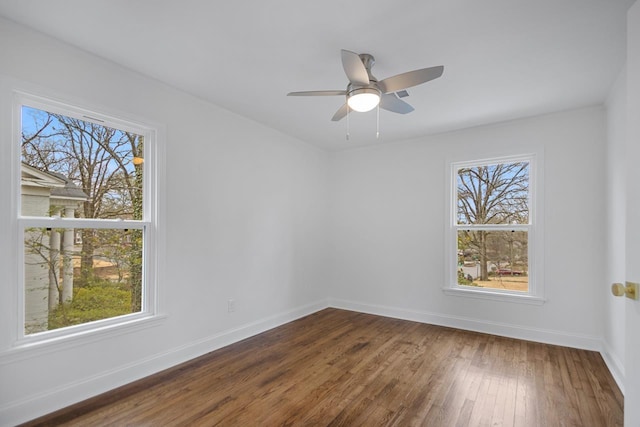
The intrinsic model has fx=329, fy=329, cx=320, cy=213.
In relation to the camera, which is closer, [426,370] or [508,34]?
[508,34]

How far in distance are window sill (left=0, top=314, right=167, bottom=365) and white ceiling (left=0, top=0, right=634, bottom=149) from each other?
2017 millimetres

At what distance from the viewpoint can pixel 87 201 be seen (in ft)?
8.13

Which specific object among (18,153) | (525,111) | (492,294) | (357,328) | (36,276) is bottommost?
(357,328)

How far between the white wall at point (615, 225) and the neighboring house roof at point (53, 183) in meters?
4.14

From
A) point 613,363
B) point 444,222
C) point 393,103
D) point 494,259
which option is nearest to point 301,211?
point 444,222

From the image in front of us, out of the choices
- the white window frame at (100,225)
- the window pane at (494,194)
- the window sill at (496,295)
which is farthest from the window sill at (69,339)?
the window pane at (494,194)

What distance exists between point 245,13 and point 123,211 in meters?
1.81

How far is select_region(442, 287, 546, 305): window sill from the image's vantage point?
364 centimetres

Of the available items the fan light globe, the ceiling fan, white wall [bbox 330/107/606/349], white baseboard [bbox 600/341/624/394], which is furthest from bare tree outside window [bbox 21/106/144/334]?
white baseboard [bbox 600/341/624/394]

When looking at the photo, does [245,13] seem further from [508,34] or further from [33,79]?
[508,34]

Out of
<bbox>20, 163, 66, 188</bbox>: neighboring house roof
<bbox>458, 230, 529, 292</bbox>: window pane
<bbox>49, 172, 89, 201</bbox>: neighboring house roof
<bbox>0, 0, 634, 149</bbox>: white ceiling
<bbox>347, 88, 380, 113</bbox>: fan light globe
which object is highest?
<bbox>0, 0, 634, 149</bbox>: white ceiling

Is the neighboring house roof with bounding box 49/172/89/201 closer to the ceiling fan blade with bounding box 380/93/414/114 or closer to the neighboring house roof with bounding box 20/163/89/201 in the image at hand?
the neighboring house roof with bounding box 20/163/89/201

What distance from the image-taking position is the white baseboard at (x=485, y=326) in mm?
3402

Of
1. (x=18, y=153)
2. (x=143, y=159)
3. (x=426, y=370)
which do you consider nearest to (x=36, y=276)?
(x=18, y=153)
